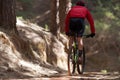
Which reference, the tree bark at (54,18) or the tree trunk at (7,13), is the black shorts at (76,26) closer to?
the tree trunk at (7,13)

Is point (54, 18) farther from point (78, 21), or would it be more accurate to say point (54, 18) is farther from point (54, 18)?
point (78, 21)

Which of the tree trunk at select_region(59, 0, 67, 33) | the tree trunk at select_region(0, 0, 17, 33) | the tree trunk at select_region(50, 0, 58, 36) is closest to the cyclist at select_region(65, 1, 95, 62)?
the tree trunk at select_region(0, 0, 17, 33)

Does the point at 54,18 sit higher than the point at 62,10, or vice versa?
the point at 54,18

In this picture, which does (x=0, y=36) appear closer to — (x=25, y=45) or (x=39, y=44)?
(x=25, y=45)

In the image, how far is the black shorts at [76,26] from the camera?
10.5m

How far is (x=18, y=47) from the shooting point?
13141mm

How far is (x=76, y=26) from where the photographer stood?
10.5 m

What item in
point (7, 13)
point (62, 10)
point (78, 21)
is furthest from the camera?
point (62, 10)

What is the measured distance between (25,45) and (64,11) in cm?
592

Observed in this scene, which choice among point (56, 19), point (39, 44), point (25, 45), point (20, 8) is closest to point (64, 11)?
point (56, 19)

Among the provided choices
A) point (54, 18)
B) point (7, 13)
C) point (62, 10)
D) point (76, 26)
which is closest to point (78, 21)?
point (76, 26)

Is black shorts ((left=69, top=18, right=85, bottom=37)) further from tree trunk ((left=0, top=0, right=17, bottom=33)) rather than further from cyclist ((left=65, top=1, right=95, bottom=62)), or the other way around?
tree trunk ((left=0, top=0, right=17, bottom=33))

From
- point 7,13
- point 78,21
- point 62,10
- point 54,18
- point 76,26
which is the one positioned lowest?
point 62,10

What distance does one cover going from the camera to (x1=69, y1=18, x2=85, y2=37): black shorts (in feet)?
34.4
